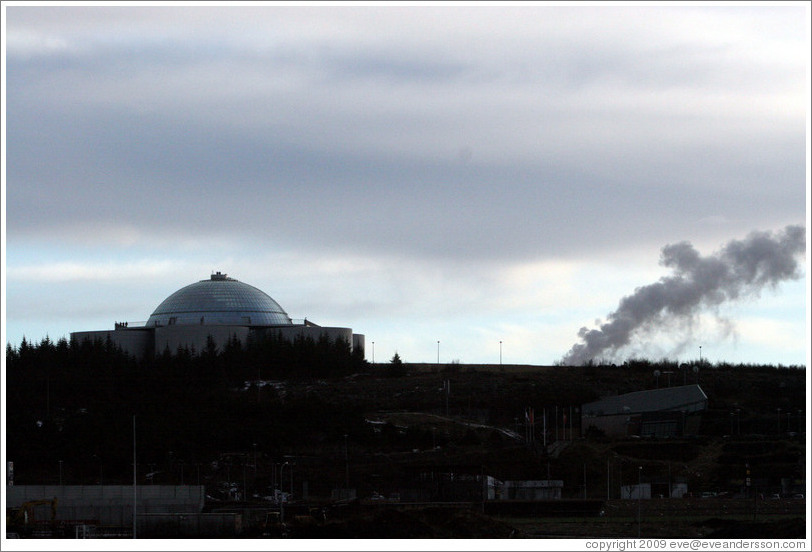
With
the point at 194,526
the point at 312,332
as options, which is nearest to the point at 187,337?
the point at 312,332

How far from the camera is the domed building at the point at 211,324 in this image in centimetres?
11681

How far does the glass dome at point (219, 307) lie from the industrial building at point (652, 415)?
124ft

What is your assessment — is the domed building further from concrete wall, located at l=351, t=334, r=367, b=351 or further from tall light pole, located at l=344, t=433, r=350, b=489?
tall light pole, located at l=344, t=433, r=350, b=489

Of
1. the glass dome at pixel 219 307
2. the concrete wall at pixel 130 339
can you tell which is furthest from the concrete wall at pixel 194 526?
the glass dome at pixel 219 307

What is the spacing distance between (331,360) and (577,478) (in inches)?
1770

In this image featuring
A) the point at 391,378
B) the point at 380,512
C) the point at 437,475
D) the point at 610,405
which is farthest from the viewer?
the point at 391,378

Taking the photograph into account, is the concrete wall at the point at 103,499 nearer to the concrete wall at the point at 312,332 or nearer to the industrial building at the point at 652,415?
the industrial building at the point at 652,415

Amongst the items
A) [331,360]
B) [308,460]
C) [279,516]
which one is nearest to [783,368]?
[331,360]

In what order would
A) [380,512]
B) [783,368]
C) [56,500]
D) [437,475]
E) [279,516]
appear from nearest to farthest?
[380,512]
[279,516]
[56,500]
[437,475]
[783,368]

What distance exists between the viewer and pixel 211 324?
391ft

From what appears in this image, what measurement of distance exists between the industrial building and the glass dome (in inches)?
1490

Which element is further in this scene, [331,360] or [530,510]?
[331,360]

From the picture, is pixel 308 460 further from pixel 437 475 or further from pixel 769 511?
pixel 769 511

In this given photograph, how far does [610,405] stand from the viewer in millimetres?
100438
